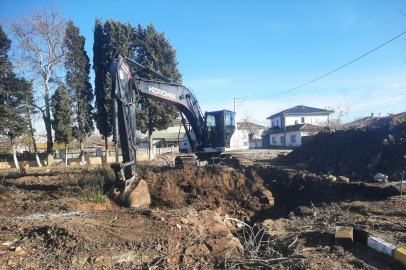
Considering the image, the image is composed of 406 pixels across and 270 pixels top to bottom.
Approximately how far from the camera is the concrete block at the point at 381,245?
357 cm

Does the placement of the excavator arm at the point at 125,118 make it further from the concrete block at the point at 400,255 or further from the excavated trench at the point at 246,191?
the concrete block at the point at 400,255

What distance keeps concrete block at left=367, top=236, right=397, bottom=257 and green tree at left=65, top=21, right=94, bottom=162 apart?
23559mm

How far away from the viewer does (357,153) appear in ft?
43.3

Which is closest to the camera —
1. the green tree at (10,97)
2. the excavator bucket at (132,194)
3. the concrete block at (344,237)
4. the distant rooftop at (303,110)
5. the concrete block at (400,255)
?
the concrete block at (400,255)

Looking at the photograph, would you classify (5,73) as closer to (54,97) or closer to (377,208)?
(54,97)

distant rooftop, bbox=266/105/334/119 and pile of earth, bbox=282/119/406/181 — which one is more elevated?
distant rooftop, bbox=266/105/334/119

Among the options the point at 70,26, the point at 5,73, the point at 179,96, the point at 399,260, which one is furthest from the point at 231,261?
the point at 70,26

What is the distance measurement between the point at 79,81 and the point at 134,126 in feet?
65.9

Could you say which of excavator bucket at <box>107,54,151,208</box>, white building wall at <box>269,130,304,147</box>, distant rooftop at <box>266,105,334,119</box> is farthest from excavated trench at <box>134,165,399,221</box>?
distant rooftop at <box>266,105,334,119</box>

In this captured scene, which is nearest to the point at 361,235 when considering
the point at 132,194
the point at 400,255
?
the point at 400,255

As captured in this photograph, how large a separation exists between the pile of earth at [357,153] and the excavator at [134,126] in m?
4.61

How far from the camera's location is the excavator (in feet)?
21.8

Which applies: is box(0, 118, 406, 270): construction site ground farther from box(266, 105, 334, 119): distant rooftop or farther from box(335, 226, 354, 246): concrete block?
box(266, 105, 334, 119): distant rooftop

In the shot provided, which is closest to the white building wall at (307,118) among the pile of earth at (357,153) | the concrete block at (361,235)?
the pile of earth at (357,153)
